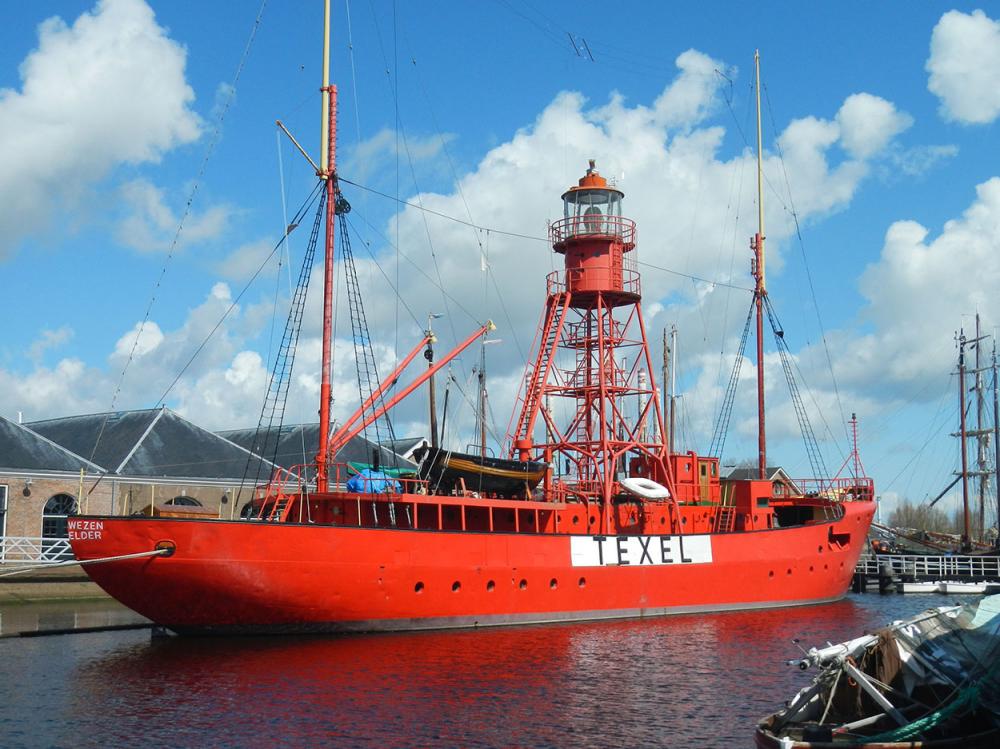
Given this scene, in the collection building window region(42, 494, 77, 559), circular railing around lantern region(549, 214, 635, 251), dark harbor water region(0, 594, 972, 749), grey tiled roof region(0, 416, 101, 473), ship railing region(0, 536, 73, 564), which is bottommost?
dark harbor water region(0, 594, 972, 749)

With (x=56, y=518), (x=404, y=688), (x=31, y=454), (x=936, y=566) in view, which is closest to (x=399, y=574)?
(x=404, y=688)

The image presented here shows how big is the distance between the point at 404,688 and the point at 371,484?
8925mm

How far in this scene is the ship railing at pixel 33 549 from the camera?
37375 millimetres

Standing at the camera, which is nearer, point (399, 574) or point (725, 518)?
Answer: point (399, 574)

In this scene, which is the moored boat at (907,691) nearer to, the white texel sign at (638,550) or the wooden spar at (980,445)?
the white texel sign at (638,550)

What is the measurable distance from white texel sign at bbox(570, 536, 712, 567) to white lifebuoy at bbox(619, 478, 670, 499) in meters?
1.30

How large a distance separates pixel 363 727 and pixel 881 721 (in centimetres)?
794

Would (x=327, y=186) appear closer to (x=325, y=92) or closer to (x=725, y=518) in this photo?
(x=325, y=92)

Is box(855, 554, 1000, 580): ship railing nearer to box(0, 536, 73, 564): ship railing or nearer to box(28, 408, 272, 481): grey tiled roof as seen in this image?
box(28, 408, 272, 481): grey tiled roof

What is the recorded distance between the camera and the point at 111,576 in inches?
942

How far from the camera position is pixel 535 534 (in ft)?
93.4

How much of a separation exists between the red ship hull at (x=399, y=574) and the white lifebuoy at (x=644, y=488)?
4.23ft

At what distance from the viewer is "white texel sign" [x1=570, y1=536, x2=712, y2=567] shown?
2955 cm

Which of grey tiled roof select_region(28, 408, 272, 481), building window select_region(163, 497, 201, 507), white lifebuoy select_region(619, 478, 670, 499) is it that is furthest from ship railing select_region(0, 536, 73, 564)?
white lifebuoy select_region(619, 478, 670, 499)
